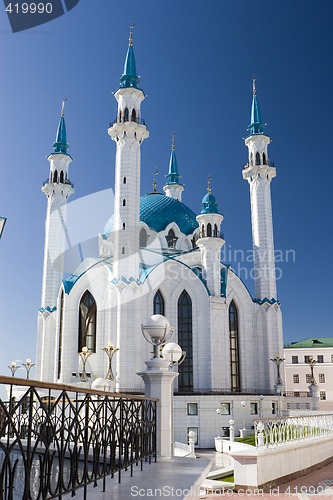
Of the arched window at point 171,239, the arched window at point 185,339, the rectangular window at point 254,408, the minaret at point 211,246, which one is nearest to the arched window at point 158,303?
the arched window at point 185,339

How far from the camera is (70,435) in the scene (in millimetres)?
4535

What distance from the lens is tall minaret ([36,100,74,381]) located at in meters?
31.5

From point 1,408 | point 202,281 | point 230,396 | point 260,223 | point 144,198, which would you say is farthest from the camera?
point 144,198

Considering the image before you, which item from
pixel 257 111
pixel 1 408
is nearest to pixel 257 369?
pixel 257 111

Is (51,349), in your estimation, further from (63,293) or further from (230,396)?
(230,396)

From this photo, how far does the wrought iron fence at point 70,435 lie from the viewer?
3650 mm

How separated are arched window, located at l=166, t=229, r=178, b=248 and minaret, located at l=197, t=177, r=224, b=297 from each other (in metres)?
5.81

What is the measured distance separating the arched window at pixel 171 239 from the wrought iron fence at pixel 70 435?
28771mm

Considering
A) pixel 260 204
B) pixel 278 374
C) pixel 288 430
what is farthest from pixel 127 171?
pixel 288 430

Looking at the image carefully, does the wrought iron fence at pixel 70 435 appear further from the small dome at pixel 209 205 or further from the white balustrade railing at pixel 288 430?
the small dome at pixel 209 205

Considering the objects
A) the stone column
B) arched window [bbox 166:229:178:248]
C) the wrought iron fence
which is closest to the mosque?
arched window [bbox 166:229:178:248]

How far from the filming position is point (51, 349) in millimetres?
31469

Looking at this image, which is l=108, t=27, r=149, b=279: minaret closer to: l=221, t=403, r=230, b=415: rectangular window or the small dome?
the small dome

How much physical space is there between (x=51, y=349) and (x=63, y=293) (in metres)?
3.81
